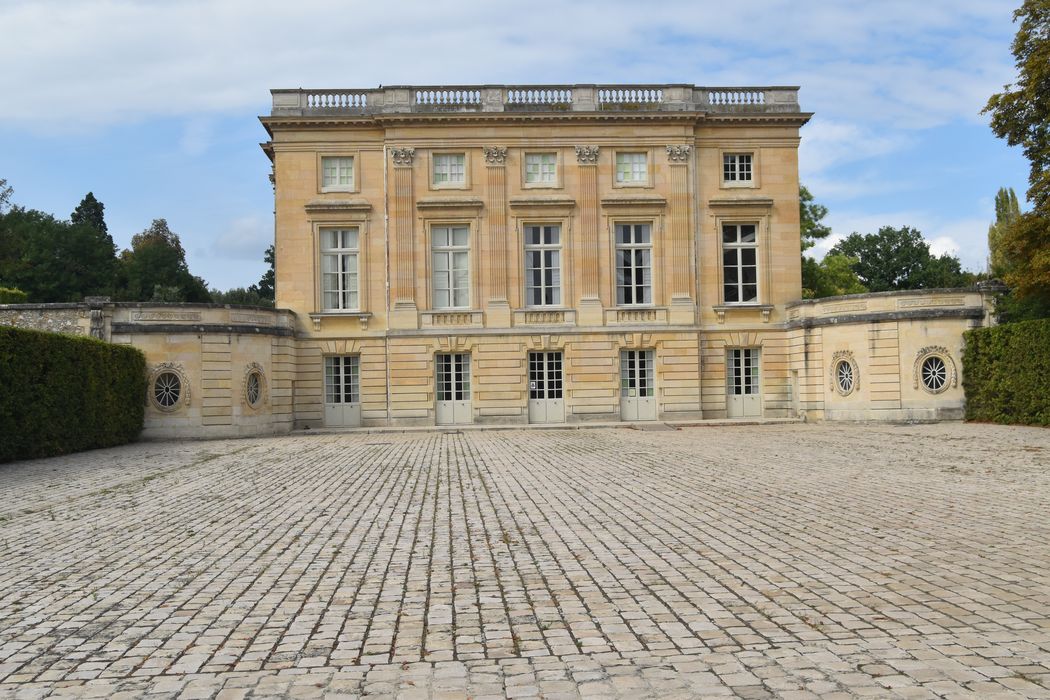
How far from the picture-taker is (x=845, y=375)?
29.3 metres

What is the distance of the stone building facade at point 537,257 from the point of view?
31.3m

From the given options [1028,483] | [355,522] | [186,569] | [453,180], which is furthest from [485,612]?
[453,180]

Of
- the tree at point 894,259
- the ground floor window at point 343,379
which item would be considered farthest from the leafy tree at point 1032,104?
the tree at point 894,259

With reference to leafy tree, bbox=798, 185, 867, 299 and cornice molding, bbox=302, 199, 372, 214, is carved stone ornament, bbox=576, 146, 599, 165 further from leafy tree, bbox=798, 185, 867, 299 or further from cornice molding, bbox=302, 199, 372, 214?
leafy tree, bbox=798, 185, 867, 299

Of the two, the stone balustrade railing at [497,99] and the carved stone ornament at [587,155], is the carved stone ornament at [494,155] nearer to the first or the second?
the stone balustrade railing at [497,99]

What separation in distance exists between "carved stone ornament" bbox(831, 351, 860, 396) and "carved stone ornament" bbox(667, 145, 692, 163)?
8.85 metres

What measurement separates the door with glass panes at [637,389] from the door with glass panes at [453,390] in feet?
18.0

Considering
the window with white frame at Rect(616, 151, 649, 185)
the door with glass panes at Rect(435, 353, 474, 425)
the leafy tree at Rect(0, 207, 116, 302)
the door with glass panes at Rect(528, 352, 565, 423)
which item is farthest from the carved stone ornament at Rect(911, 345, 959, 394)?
the leafy tree at Rect(0, 207, 116, 302)

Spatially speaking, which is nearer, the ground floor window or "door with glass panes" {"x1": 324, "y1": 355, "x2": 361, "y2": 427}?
"door with glass panes" {"x1": 324, "y1": 355, "x2": 361, "y2": 427}

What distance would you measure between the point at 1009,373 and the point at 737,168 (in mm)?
12200

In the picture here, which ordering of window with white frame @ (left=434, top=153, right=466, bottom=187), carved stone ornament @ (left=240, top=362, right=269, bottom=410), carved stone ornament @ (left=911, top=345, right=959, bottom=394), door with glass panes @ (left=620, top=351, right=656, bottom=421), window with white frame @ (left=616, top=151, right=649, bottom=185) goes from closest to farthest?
1. carved stone ornament @ (left=911, top=345, right=959, bottom=394)
2. carved stone ornament @ (left=240, top=362, right=269, bottom=410)
3. door with glass panes @ (left=620, top=351, right=656, bottom=421)
4. window with white frame @ (left=434, top=153, right=466, bottom=187)
5. window with white frame @ (left=616, top=151, right=649, bottom=185)

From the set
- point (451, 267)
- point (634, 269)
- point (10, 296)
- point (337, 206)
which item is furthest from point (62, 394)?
point (10, 296)

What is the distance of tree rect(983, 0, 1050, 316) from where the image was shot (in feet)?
78.0

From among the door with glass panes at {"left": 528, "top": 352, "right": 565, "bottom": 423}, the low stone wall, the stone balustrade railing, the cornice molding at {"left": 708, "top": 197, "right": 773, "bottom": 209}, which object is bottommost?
the door with glass panes at {"left": 528, "top": 352, "right": 565, "bottom": 423}
